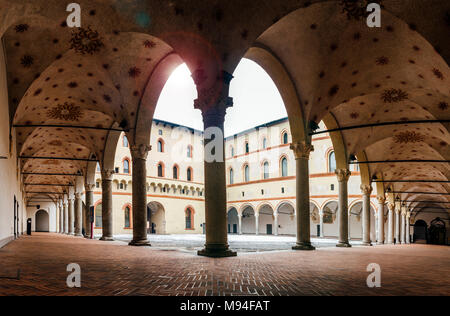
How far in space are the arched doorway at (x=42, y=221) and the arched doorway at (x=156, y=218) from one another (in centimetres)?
1605

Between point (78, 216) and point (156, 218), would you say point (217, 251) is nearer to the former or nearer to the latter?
point (78, 216)

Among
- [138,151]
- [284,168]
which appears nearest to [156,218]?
[284,168]

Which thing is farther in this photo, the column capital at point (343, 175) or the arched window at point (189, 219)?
the arched window at point (189, 219)

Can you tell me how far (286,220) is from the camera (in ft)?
143

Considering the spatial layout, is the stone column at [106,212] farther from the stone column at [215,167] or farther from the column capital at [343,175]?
the column capital at [343,175]

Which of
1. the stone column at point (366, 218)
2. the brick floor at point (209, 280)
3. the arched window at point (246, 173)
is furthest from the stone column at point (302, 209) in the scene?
the arched window at point (246, 173)

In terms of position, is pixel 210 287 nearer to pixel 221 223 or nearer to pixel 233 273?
pixel 233 273

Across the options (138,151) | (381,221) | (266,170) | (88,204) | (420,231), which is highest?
(138,151)

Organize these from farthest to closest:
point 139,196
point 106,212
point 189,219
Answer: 1. point 189,219
2. point 106,212
3. point 139,196

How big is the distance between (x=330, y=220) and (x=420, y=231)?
2001cm

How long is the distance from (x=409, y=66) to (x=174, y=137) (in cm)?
3485

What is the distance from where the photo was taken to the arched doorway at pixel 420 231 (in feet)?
162

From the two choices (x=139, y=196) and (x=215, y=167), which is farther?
(x=139, y=196)

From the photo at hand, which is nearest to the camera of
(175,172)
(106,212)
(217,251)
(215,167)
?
(217,251)
